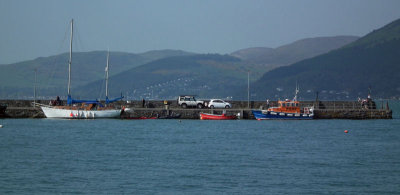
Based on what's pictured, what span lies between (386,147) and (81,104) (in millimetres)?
43095

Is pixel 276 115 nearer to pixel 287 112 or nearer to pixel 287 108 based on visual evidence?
pixel 287 112

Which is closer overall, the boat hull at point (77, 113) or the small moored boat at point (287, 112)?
the boat hull at point (77, 113)

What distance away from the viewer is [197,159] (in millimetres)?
39031

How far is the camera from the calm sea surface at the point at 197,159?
97.1 feet

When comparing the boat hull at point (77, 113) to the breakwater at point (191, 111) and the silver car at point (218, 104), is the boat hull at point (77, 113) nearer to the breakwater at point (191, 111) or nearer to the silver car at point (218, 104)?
the breakwater at point (191, 111)

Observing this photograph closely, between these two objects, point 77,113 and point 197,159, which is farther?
point 77,113

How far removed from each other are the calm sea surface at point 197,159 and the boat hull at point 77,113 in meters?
8.34

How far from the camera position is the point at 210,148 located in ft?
149

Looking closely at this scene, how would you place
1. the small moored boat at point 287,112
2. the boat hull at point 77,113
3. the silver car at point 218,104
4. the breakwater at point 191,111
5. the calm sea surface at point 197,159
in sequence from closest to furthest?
the calm sea surface at point 197,159
the boat hull at point 77,113
the small moored boat at point 287,112
the breakwater at point 191,111
the silver car at point 218,104

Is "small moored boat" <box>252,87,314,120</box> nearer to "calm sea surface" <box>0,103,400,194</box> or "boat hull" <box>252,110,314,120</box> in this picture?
"boat hull" <box>252,110,314,120</box>

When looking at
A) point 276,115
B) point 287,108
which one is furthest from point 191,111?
point 287,108

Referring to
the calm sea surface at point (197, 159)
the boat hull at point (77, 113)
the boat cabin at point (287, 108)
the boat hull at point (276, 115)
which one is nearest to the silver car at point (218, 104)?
the boat hull at point (276, 115)

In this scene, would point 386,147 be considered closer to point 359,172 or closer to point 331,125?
point 359,172

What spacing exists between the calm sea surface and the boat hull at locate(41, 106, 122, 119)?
834 centimetres
